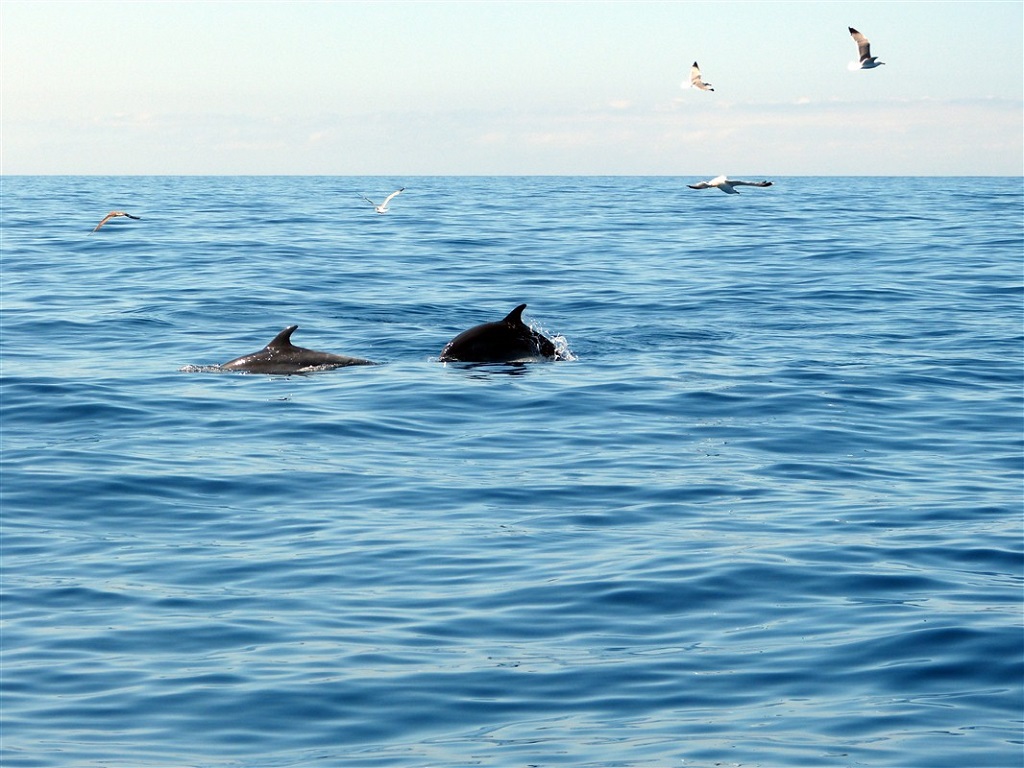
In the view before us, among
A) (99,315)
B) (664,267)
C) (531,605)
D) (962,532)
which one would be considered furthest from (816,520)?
(664,267)

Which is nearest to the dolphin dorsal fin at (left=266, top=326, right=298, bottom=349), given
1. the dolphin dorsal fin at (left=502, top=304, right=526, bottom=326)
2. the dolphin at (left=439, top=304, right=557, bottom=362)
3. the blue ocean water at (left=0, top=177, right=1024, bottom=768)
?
the blue ocean water at (left=0, top=177, right=1024, bottom=768)

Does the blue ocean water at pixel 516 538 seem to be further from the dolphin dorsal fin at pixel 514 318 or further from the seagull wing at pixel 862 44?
the seagull wing at pixel 862 44

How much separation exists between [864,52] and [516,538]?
16.5m

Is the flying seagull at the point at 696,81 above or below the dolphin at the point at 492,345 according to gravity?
above

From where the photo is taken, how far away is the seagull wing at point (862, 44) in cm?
2545

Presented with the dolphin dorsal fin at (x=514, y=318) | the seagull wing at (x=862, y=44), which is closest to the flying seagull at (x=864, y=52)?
the seagull wing at (x=862, y=44)

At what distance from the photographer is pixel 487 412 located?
17703mm

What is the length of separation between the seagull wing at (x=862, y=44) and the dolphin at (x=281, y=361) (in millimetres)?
11305

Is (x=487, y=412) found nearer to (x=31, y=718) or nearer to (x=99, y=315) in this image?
(x=31, y=718)

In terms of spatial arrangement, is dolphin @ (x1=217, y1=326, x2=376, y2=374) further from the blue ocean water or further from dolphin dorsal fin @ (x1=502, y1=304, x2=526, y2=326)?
dolphin dorsal fin @ (x1=502, y1=304, x2=526, y2=326)

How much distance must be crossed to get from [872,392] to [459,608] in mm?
10401

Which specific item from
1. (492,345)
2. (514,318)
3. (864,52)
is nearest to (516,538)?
(514,318)

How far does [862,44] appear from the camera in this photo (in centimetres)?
2584

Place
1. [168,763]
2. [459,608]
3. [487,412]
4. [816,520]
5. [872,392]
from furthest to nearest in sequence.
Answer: [872,392] < [487,412] < [816,520] < [459,608] < [168,763]
